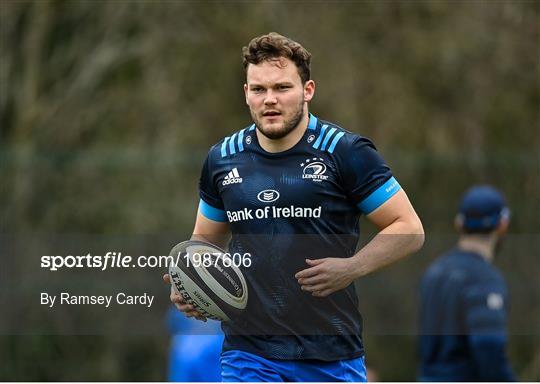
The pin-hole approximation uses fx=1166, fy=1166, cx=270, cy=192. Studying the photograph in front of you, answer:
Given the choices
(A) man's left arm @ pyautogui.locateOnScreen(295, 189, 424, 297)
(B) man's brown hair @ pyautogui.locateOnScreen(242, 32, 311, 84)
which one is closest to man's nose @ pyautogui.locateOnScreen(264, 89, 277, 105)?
(B) man's brown hair @ pyautogui.locateOnScreen(242, 32, 311, 84)

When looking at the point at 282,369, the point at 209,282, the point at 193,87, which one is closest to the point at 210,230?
the point at 209,282

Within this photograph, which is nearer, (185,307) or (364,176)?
(364,176)

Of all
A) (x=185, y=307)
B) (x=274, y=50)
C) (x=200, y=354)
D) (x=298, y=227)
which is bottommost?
(x=200, y=354)

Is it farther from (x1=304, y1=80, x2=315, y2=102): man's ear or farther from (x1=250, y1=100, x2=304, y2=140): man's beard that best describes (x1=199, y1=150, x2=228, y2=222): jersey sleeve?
(x1=304, y1=80, x2=315, y2=102): man's ear

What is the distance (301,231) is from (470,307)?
2.20 meters

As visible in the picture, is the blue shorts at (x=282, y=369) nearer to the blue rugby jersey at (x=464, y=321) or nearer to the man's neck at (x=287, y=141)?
the man's neck at (x=287, y=141)

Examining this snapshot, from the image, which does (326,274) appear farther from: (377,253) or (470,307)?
(470,307)

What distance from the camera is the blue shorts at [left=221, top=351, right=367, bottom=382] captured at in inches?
196

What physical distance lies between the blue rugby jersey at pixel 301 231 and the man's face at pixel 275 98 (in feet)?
0.42

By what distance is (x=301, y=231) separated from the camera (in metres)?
5.02

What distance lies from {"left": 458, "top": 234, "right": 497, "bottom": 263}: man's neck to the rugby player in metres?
2.09

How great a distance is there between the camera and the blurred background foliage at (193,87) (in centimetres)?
1377

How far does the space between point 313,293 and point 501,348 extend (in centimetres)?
221

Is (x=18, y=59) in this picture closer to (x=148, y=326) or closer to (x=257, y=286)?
(x=148, y=326)
